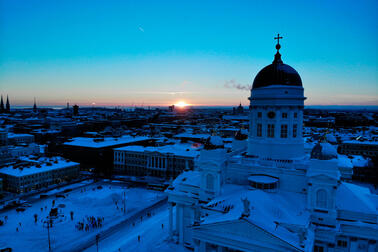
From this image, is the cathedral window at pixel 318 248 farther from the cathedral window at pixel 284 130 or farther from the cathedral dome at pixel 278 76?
the cathedral dome at pixel 278 76

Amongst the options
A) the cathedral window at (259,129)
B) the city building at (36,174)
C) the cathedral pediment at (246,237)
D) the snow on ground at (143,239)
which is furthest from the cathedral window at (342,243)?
the city building at (36,174)

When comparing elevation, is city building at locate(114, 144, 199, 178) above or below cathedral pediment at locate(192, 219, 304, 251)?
below

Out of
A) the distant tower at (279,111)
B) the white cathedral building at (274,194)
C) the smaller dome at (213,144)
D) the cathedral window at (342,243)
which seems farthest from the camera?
the distant tower at (279,111)

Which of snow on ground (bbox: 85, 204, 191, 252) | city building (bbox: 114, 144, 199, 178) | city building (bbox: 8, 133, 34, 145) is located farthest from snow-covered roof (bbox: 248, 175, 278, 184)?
city building (bbox: 8, 133, 34, 145)

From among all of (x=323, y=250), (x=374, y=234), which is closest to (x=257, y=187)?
(x=323, y=250)

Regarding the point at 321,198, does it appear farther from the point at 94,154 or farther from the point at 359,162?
the point at 94,154

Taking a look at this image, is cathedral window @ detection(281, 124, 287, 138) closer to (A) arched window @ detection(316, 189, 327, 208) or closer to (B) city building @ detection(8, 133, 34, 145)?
(A) arched window @ detection(316, 189, 327, 208)

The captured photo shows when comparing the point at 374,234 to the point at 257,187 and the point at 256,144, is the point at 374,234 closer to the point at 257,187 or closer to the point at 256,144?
the point at 257,187
